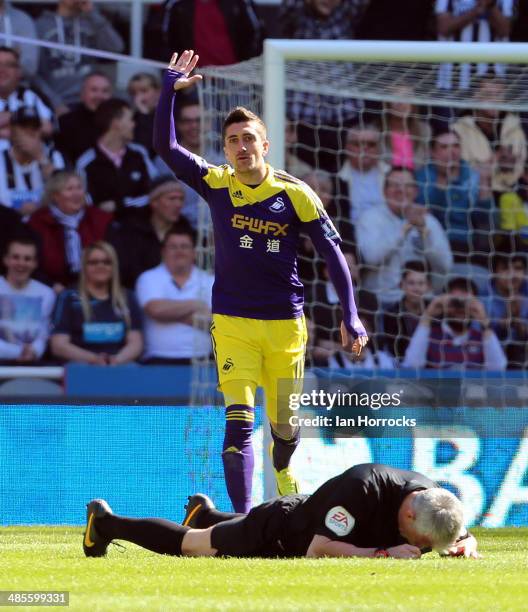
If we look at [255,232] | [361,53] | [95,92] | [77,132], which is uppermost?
[95,92]

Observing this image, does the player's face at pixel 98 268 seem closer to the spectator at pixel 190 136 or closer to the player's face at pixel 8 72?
the spectator at pixel 190 136

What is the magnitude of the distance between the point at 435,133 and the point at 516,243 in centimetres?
137

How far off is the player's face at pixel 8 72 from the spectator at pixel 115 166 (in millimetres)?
850

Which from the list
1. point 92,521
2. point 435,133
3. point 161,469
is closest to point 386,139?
point 435,133

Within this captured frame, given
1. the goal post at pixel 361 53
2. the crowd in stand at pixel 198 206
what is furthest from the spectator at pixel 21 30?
the goal post at pixel 361 53

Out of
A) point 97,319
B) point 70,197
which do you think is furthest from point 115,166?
point 97,319

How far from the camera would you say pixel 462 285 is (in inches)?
524

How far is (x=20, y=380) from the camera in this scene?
12164 millimetres

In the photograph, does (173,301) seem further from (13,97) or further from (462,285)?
(462,285)

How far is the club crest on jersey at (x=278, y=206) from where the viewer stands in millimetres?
7914

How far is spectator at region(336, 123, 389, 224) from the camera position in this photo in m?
13.3

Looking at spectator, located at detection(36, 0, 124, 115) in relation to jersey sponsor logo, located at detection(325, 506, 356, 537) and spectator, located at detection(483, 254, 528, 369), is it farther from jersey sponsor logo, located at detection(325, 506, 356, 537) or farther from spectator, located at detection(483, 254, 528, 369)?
jersey sponsor logo, located at detection(325, 506, 356, 537)

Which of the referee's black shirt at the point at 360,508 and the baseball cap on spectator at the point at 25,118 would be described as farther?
the baseball cap on spectator at the point at 25,118

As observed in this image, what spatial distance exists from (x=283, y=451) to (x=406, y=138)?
620cm
